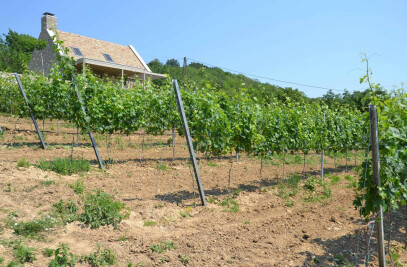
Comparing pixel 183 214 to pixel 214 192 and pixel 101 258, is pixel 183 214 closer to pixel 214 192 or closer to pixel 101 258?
pixel 214 192

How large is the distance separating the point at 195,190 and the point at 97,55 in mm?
19863

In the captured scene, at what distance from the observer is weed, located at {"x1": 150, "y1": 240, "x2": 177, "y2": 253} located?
4.11 m

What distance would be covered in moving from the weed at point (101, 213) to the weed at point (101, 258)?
916 millimetres

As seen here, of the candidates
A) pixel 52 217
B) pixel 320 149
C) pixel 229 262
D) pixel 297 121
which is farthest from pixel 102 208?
pixel 320 149

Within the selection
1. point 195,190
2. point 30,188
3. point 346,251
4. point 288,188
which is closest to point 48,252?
point 30,188

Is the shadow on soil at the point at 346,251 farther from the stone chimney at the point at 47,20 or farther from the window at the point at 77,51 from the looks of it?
the stone chimney at the point at 47,20

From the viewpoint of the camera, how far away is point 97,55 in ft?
78.7

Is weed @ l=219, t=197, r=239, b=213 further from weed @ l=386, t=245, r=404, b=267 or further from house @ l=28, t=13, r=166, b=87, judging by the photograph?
house @ l=28, t=13, r=166, b=87

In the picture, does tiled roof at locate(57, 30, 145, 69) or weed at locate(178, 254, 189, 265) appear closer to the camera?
weed at locate(178, 254, 189, 265)

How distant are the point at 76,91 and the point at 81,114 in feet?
1.83

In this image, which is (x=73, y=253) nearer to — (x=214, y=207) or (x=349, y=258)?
(x=214, y=207)

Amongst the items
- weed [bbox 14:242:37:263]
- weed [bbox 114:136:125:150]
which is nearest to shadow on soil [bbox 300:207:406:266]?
weed [bbox 14:242:37:263]

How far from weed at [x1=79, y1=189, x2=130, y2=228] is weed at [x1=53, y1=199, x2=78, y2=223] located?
156mm

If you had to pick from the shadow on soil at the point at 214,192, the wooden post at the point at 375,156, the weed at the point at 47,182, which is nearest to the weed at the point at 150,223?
the shadow on soil at the point at 214,192
